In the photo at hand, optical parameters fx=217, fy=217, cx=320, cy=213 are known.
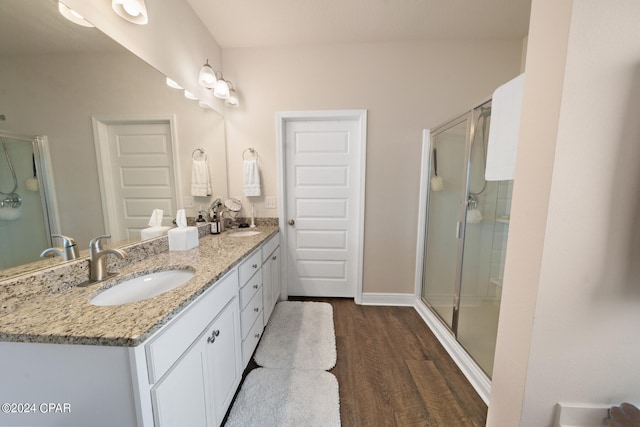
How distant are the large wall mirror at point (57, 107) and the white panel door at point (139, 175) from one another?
0.07 m

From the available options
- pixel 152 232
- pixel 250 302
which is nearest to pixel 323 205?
pixel 250 302

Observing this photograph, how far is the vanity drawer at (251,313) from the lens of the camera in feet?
4.62

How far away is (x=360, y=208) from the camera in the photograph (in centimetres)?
235

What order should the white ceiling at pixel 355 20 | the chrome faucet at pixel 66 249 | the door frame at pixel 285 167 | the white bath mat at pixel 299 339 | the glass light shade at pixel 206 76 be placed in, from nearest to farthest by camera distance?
1. the chrome faucet at pixel 66 249
2. the white bath mat at pixel 299 339
3. the white ceiling at pixel 355 20
4. the glass light shade at pixel 206 76
5. the door frame at pixel 285 167

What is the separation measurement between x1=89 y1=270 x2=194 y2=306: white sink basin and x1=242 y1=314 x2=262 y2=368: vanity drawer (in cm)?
60

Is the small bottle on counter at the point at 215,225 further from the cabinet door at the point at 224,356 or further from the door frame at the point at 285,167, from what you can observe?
the cabinet door at the point at 224,356

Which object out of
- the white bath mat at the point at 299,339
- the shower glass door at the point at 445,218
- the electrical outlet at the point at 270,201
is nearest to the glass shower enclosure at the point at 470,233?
the shower glass door at the point at 445,218

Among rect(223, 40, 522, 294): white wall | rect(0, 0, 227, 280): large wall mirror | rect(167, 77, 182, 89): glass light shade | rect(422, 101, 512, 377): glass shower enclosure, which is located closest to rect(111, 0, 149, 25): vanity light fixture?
rect(0, 0, 227, 280): large wall mirror

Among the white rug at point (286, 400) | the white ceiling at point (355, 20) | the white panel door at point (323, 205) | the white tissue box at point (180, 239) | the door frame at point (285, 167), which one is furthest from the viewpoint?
the white panel door at point (323, 205)

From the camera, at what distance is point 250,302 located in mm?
1520

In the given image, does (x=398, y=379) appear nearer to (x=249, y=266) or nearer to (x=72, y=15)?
(x=249, y=266)

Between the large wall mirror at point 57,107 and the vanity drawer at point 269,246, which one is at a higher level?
the large wall mirror at point 57,107

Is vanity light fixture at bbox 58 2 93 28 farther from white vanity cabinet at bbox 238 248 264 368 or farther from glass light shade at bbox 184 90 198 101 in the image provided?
white vanity cabinet at bbox 238 248 264 368

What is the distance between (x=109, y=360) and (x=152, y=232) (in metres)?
1.02
